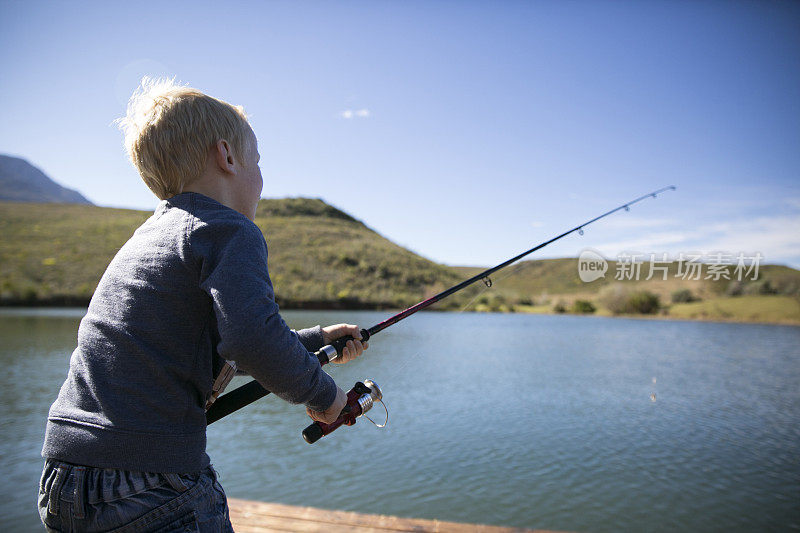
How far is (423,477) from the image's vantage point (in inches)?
209

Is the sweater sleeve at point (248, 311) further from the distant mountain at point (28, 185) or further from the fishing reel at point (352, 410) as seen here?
the distant mountain at point (28, 185)

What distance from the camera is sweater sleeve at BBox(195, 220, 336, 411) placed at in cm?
90

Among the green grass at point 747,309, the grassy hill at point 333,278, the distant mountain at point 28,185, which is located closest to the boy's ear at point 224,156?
the grassy hill at point 333,278

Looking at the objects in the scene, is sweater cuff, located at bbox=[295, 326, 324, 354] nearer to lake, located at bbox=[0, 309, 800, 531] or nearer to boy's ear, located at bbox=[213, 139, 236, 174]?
boy's ear, located at bbox=[213, 139, 236, 174]

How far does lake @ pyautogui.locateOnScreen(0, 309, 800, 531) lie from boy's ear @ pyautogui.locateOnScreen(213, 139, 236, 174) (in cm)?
425

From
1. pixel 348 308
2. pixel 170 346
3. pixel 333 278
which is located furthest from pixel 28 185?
pixel 170 346

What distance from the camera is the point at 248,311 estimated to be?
0.90 meters

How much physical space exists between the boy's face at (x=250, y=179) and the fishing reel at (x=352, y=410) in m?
0.62

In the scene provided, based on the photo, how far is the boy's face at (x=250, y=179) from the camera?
1163mm

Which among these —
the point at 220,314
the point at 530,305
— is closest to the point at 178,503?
the point at 220,314

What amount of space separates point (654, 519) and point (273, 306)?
16.9 feet

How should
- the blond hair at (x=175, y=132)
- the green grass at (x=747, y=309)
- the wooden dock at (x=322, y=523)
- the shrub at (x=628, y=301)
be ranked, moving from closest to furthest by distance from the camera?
the blond hair at (x=175, y=132), the wooden dock at (x=322, y=523), the green grass at (x=747, y=309), the shrub at (x=628, y=301)

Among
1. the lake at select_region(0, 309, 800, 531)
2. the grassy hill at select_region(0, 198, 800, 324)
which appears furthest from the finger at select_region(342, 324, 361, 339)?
the grassy hill at select_region(0, 198, 800, 324)

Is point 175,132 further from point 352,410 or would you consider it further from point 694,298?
point 694,298
